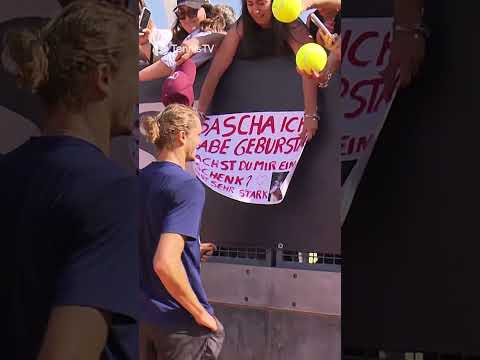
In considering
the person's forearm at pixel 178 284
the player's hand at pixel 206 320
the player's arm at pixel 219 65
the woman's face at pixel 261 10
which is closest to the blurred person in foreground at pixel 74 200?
the person's forearm at pixel 178 284

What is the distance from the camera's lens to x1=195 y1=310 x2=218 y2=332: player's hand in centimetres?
218

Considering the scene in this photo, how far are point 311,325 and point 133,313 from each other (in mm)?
2562

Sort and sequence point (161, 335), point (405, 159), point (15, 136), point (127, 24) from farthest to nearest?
point (405, 159) → point (161, 335) → point (15, 136) → point (127, 24)

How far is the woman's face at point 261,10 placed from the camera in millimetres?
3389

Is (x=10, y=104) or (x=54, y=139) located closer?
(x=54, y=139)

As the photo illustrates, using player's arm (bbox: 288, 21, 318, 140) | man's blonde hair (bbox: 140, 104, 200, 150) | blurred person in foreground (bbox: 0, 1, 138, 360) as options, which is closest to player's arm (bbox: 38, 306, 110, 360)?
blurred person in foreground (bbox: 0, 1, 138, 360)

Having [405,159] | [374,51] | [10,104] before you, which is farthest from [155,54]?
[10,104]

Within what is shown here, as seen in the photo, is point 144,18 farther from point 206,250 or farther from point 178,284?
point 178,284

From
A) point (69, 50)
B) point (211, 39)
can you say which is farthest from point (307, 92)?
point (69, 50)

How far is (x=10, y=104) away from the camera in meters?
1.20

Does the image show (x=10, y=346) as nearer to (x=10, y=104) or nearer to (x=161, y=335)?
(x=10, y=104)

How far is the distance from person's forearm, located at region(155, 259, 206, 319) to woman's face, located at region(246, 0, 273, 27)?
160 centimetres

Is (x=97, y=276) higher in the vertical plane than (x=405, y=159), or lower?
lower

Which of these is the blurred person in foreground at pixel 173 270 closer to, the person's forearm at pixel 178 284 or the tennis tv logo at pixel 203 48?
the person's forearm at pixel 178 284
